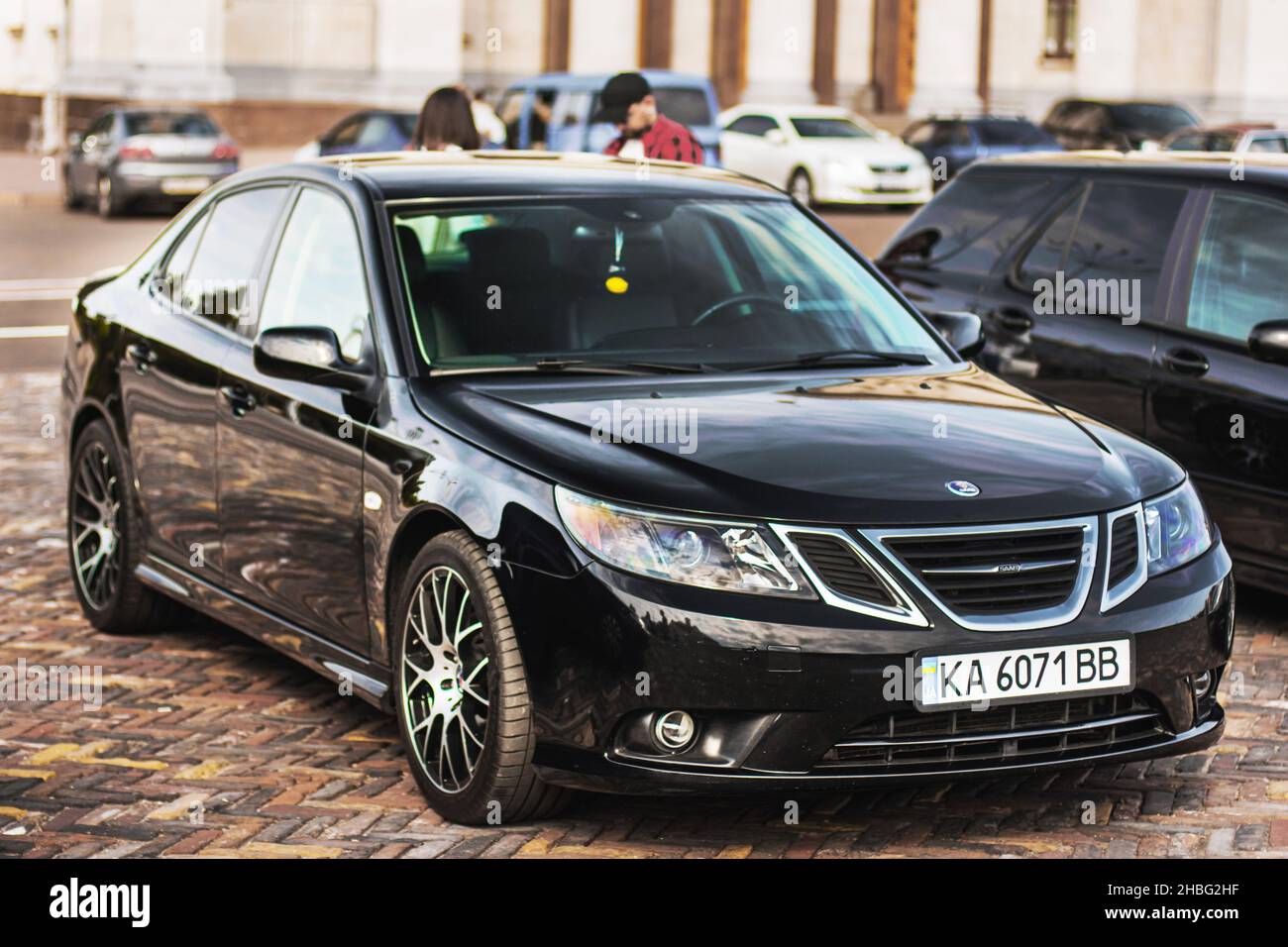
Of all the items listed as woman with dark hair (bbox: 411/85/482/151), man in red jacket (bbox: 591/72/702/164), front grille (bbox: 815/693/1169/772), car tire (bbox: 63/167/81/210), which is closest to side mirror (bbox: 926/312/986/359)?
front grille (bbox: 815/693/1169/772)

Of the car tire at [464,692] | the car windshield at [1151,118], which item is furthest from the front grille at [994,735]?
the car windshield at [1151,118]

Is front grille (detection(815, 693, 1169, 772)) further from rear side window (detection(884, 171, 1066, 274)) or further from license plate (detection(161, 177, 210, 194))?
license plate (detection(161, 177, 210, 194))

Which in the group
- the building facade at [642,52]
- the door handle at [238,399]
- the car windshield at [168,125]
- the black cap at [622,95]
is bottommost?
the door handle at [238,399]

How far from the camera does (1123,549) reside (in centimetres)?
506

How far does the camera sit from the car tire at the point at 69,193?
1198 inches

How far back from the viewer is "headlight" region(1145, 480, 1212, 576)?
16.9 ft

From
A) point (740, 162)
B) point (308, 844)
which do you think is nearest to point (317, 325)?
point (308, 844)

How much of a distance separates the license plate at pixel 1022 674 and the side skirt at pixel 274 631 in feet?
4.92

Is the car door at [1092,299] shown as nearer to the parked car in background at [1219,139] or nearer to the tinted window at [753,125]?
the parked car in background at [1219,139]

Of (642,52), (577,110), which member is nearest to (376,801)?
(577,110)

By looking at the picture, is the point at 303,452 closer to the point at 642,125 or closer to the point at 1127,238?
the point at 1127,238

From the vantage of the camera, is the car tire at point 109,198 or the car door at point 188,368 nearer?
the car door at point 188,368
